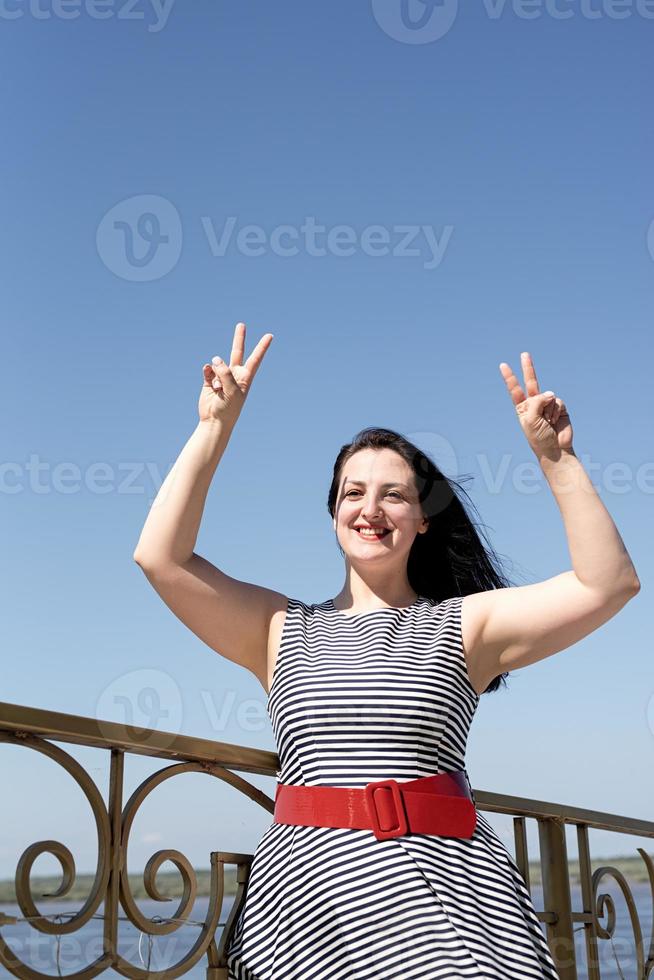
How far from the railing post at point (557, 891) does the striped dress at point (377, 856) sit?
105 centimetres

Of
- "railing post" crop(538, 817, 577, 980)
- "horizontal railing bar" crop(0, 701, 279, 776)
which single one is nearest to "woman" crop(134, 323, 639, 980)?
"horizontal railing bar" crop(0, 701, 279, 776)

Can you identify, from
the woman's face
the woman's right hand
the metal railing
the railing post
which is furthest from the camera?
the railing post

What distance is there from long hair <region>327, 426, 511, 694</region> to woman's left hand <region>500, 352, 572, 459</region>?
17.7 inches

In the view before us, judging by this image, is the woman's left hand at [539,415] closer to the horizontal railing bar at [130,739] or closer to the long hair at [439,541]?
the long hair at [439,541]

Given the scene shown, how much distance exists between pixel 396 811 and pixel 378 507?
2.60ft

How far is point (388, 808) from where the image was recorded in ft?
6.20

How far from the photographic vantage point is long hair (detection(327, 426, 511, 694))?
8.56 ft

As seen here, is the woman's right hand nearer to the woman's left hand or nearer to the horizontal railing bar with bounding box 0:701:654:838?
the woman's left hand

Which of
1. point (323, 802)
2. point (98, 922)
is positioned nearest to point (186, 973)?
point (98, 922)

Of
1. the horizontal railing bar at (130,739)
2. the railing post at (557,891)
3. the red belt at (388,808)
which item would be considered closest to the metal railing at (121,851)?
the horizontal railing bar at (130,739)

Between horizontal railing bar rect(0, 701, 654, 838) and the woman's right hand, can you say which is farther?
the woman's right hand

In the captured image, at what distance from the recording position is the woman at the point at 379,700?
1.81m

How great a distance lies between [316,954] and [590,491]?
1.05 metres

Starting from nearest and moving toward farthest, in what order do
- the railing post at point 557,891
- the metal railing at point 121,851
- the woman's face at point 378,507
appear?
1. the metal railing at point 121,851
2. the woman's face at point 378,507
3. the railing post at point 557,891
